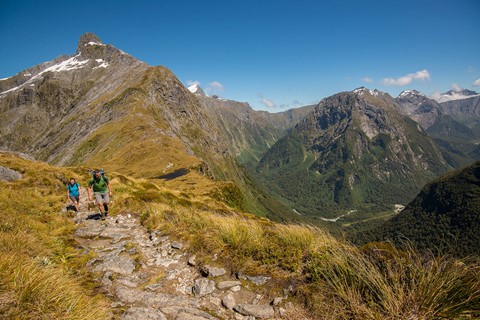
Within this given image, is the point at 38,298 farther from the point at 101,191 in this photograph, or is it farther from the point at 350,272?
the point at 101,191

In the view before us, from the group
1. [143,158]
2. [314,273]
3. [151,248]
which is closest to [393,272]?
[314,273]

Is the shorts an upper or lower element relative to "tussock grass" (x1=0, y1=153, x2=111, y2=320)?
upper

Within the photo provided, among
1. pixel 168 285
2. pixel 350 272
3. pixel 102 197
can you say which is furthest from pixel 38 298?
pixel 102 197

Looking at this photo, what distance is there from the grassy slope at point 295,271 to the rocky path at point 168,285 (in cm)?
49

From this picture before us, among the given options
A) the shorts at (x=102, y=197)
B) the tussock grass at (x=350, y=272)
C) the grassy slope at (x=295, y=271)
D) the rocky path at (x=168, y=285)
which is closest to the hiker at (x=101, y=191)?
the shorts at (x=102, y=197)

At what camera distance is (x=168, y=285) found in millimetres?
8445

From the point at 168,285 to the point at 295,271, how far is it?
13.2 feet

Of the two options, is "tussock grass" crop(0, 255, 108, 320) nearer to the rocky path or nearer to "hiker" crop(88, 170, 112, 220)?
the rocky path

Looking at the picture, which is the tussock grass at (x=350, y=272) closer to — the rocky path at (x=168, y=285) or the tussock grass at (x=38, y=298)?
the rocky path at (x=168, y=285)

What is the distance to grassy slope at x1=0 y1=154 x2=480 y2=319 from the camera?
5379 mm

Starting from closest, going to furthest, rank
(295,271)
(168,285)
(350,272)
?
(350,272)
(295,271)
(168,285)

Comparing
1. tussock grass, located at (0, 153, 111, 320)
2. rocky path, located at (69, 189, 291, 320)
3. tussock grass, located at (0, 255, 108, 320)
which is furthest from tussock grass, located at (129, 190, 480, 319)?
tussock grass, located at (0, 255, 108, 320)

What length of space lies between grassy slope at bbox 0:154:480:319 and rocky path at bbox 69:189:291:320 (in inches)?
19.3

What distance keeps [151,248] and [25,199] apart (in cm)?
1192
